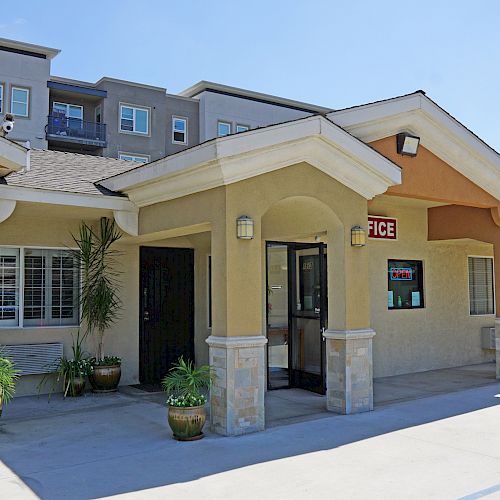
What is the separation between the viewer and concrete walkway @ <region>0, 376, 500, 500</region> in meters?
5.37

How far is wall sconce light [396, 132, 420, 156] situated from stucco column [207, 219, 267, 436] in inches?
141

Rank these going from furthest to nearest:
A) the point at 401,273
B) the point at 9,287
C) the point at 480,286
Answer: the point at 480,286 → the point at 401,273 → the point at 9,287

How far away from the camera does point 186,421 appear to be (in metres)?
6.86

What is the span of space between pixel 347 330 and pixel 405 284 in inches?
189

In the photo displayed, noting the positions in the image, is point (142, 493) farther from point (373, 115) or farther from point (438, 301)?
point (438, 301)

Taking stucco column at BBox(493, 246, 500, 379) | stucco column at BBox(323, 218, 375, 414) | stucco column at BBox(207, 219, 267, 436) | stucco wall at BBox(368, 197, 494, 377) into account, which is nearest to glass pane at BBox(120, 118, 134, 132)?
stucco wall at BBox(368, 197, 494, 377)

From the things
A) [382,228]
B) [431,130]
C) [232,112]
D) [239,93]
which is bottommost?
[382,228]

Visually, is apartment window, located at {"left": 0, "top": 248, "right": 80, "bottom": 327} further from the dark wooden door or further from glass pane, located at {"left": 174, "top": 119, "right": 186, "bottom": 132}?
glass pane, located at {"left": 174, "top": 119, "right": 186, "bottom": 132}

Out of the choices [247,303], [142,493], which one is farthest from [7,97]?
[142,493]

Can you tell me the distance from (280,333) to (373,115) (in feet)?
12.7

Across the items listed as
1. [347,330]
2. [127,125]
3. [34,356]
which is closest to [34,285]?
[34,356]

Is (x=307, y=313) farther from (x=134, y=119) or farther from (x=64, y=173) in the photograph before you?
(x=134, y=119)

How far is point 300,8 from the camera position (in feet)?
29.8

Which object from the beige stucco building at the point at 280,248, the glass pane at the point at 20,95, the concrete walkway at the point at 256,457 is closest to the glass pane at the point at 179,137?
the glass pane at the point at 20,95
